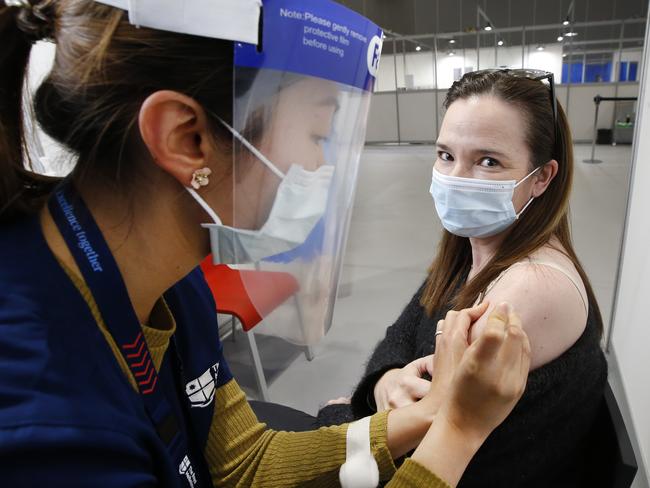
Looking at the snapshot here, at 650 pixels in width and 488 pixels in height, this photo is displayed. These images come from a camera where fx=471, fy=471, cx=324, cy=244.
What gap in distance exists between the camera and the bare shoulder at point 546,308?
904 millimetres

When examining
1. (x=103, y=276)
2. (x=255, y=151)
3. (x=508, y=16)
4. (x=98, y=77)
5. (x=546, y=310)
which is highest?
(x=508, y=16)

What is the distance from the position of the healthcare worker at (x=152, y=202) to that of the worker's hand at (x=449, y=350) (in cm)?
14

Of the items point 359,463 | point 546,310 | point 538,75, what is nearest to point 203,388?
point 359,463

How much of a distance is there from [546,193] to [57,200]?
107cm

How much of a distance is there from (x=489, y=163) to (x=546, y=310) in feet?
1.32

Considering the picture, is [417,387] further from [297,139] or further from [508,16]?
[508,16]

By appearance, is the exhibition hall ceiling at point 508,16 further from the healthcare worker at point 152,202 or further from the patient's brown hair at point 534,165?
the healthcare worker at point 152,202

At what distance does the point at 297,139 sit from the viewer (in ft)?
2.02

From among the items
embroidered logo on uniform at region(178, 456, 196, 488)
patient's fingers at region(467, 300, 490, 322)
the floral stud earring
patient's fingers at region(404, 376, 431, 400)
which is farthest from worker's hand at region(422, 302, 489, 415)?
the floral stud earring

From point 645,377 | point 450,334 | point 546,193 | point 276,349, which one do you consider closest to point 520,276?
point 450,334

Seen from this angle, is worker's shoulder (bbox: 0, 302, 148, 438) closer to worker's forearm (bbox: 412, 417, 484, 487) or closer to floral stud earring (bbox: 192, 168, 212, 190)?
floral stud earring (bbox: 192, 168, 212, 190)

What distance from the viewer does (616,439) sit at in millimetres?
892

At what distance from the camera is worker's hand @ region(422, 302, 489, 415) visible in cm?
87

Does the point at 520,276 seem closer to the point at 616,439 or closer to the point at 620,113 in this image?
the point at 616,439
